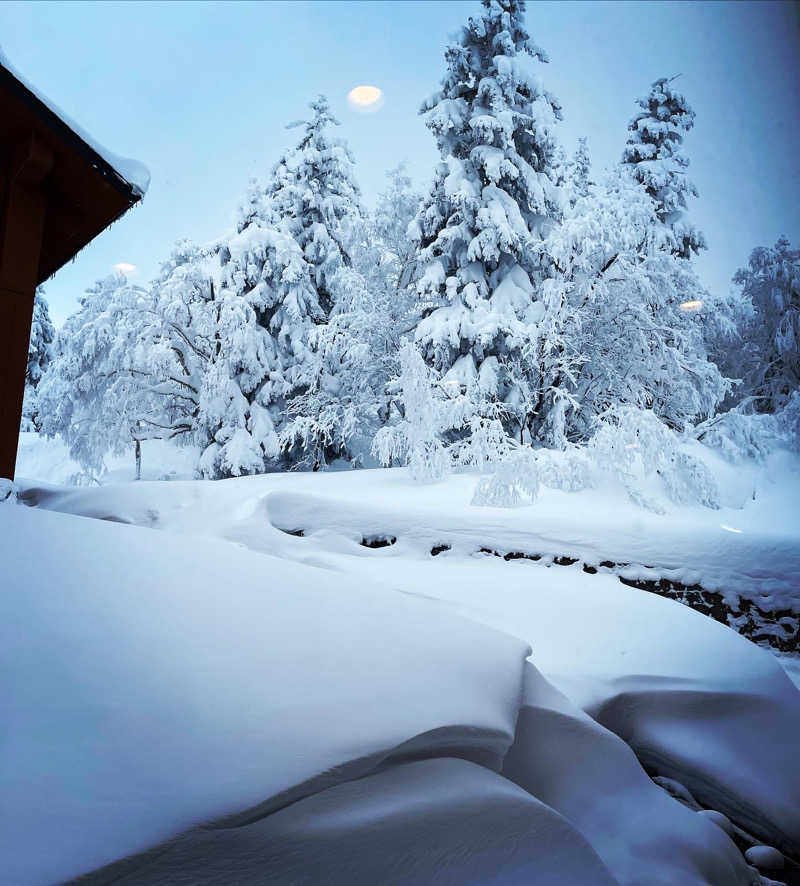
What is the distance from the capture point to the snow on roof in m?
2.54

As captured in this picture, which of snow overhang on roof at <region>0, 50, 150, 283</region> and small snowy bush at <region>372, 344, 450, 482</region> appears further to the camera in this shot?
small snowy bush at <region>372, 344, 450, 482</region>

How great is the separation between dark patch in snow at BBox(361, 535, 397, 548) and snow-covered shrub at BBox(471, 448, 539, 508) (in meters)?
1.16

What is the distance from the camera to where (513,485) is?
13.0 feet

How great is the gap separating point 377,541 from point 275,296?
256 inches

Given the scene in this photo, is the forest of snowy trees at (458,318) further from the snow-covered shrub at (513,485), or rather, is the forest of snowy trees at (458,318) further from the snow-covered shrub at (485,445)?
the snow-covered shrub at (513,485)

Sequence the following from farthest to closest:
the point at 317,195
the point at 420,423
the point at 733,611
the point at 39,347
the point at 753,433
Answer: the point at 317,195, the point at 39,347, the point at 420,423, the point at 753,433, the point at 733,611

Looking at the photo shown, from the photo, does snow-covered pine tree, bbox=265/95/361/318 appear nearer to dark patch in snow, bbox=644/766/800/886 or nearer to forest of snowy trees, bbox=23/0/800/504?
forest of snowy trees, bbox=23/0/800/504

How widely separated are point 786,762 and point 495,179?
6925mm

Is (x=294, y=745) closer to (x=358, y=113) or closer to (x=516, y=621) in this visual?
(x=516, y=621)

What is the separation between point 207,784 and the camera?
0.60 metres

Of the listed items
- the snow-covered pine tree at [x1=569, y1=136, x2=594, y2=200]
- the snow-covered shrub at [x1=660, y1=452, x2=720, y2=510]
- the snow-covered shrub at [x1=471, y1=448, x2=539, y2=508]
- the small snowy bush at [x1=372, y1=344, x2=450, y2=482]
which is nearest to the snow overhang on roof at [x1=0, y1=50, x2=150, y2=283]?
the small snowy bush at [x1=372, y1=344, x2=450, y2=482]

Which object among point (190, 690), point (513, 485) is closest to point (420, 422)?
point (513, 485)

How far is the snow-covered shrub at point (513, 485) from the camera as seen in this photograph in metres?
3.91

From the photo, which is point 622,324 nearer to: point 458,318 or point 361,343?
point 458,318
